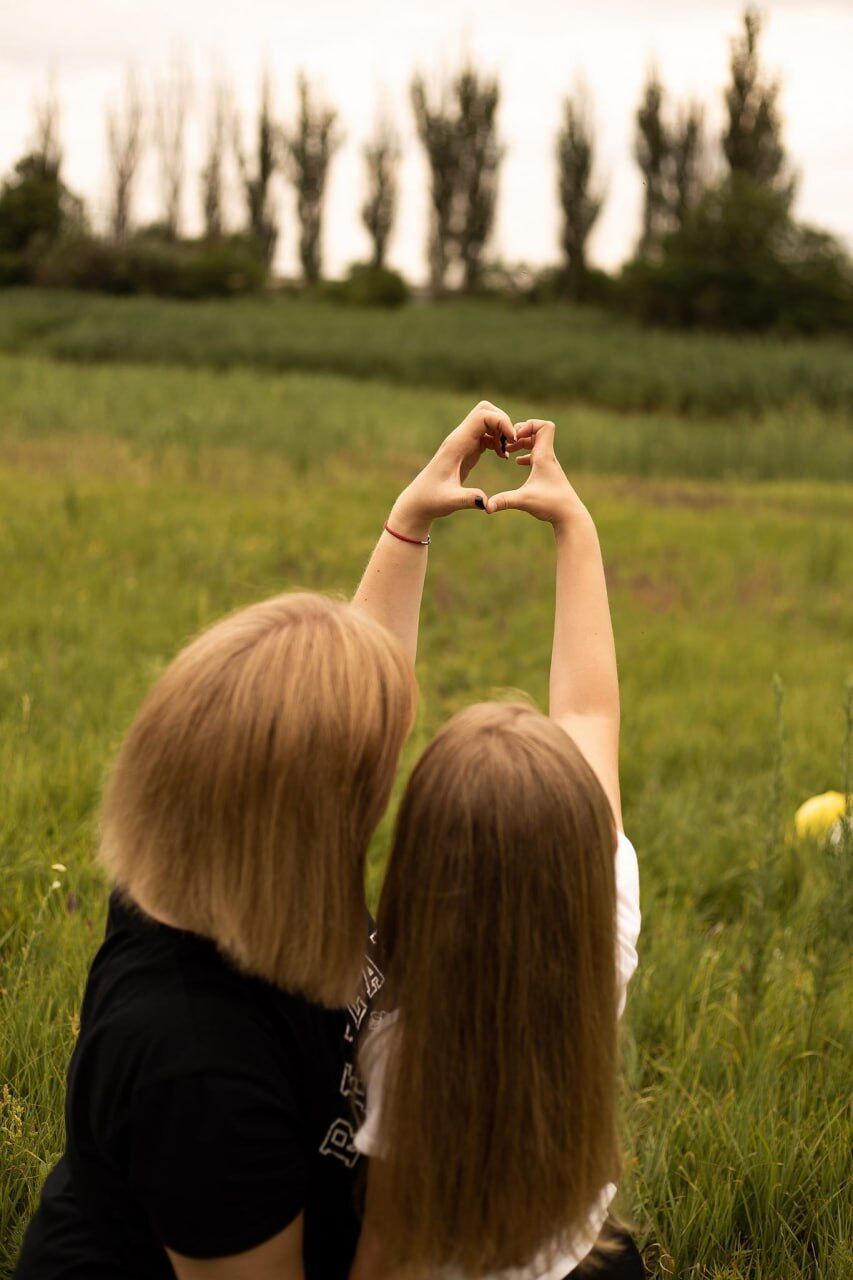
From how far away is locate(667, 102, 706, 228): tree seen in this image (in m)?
46.4

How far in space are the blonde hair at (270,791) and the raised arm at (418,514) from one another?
526 millimetres

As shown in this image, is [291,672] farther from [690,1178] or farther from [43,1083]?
[690,1178]

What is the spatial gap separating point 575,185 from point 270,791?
49.0 meters

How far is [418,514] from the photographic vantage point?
6.07 feet

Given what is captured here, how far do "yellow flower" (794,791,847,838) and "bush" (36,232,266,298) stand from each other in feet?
125

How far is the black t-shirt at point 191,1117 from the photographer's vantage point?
4.02 ft

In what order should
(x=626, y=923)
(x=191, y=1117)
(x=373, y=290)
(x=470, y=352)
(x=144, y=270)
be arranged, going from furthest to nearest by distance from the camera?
(x=373, y=290) < (x=144, y=270) < (x=470, y=352) < (x=626, y=923) < (x=191, y=1117)

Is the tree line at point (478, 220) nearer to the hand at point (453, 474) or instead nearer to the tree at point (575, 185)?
the tree at point (575, 185)

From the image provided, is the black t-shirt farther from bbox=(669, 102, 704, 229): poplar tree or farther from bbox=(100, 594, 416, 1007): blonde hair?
bbox=(669, 102, 704, 229): poplar tree

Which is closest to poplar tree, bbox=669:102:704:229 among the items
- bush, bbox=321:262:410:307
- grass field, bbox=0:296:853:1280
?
bush, bbox=321:262:410:307

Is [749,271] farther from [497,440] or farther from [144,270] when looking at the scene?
[497,440]

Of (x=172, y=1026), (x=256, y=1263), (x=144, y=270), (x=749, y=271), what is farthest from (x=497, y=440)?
(x=144, y=270)

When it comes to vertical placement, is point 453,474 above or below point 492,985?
above

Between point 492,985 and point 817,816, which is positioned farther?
point 817,816
